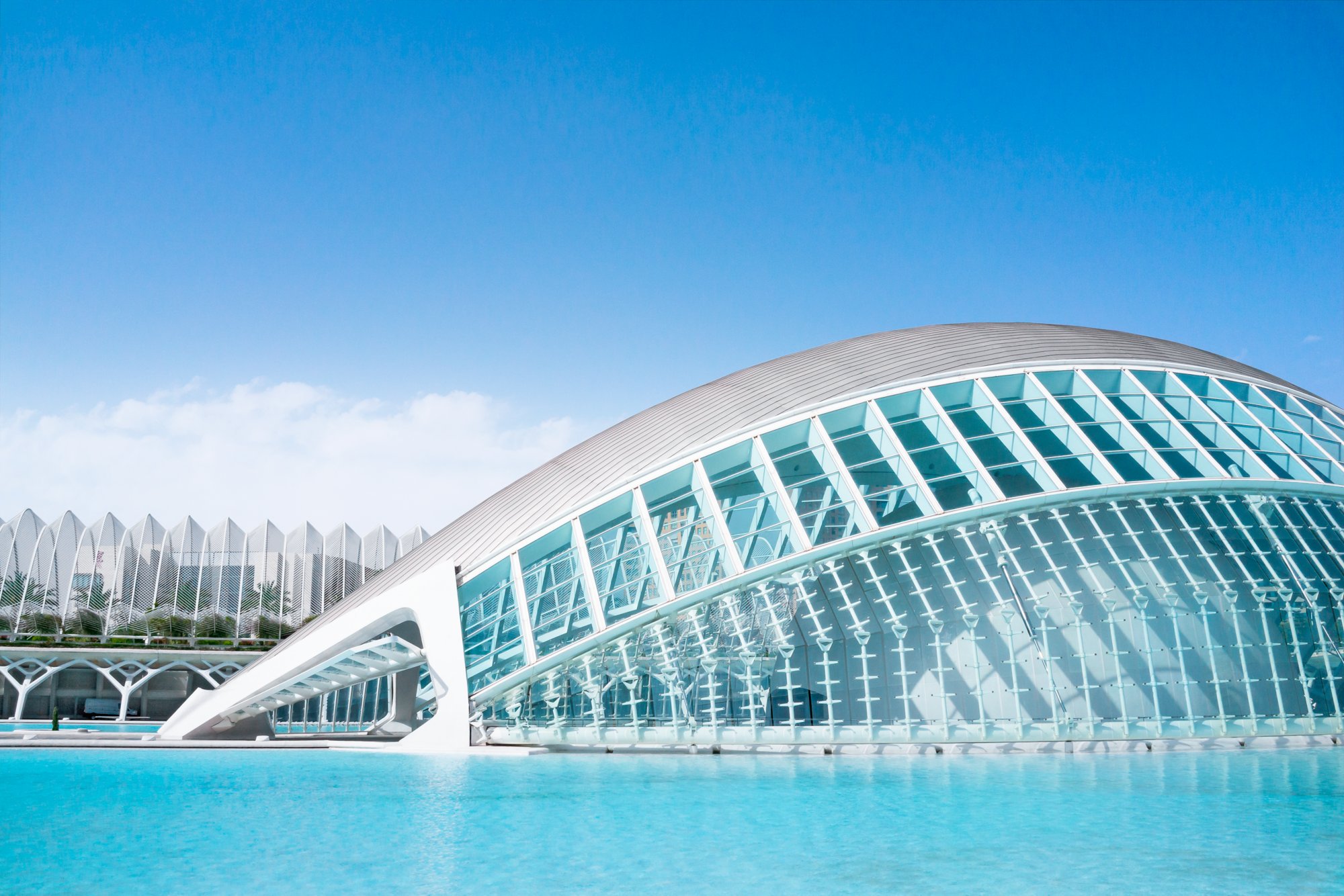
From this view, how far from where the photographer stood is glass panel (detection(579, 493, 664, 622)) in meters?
20.7

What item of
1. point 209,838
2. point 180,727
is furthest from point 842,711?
point 180,727

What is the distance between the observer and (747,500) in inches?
866

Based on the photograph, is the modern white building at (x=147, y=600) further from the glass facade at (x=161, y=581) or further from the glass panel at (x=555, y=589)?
the glass panel at (x=555, y=589)

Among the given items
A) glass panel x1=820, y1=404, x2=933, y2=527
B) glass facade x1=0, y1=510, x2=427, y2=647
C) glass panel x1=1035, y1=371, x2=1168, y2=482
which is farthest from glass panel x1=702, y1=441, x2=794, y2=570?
glass facade x1=0, y1=510, x2=427, y2=647

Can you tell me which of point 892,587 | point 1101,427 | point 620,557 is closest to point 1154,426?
point 1101,427

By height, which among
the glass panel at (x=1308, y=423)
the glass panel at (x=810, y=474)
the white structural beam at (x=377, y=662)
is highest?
the glass panel at (x=1308, y=423)

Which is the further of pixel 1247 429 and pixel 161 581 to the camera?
pixel 161 581

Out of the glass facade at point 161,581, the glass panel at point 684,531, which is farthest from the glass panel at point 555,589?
the glass facade at point 161,581

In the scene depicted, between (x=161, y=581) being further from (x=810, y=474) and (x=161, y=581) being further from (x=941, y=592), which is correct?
(x=941, y=592)

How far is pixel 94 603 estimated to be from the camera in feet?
208

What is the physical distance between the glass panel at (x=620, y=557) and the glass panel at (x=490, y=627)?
1.90m

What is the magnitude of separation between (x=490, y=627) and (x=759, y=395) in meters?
8.52

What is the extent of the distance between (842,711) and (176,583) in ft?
189

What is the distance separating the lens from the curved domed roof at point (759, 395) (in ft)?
74.8
